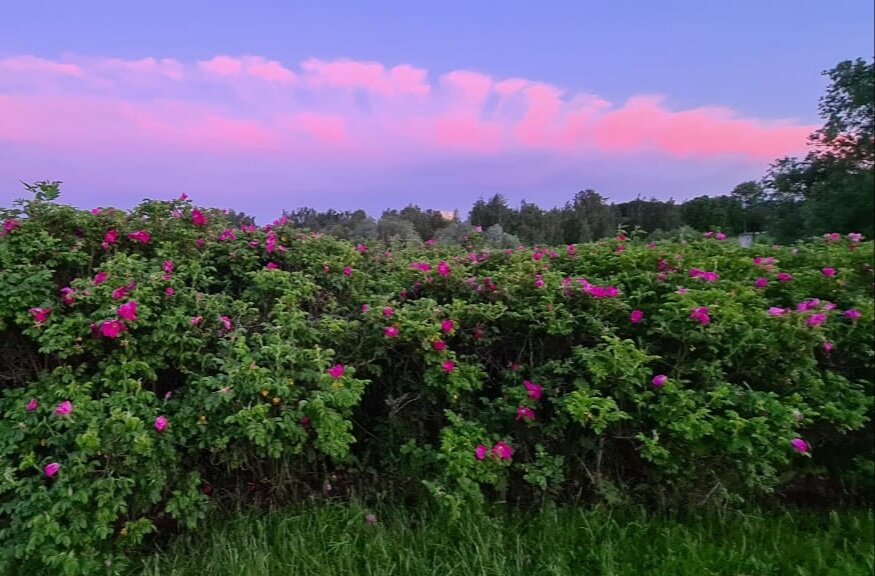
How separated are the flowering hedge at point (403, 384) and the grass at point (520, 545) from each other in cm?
15

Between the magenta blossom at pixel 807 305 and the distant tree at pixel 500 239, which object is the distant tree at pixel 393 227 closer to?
the distant tree at pixel 500 239

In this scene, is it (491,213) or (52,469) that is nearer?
(52,469)

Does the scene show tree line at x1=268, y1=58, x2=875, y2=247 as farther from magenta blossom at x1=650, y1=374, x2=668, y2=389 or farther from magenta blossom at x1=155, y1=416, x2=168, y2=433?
magenta blossom at x1=155, y1=416, x2=168, y2=433

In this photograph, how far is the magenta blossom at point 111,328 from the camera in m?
2.33

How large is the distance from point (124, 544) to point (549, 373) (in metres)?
1.91

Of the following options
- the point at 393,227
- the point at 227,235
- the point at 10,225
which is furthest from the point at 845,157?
the point at 393,227

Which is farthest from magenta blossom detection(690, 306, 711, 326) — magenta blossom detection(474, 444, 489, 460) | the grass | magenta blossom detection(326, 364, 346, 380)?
magenta blossom detection(326, 364, 346, 380)

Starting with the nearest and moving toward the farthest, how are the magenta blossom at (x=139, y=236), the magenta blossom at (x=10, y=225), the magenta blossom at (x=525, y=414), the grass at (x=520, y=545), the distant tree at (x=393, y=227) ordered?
the grass at (x=520, y=545) < the magenta blossom at (x=525, y=414) < the magenta blossom at (x=10, y=225) < the magenta blossom at (x=139, y=236) < the distant tree at (x=393, y=227)

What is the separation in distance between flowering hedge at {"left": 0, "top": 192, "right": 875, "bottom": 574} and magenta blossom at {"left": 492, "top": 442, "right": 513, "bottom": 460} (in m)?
0.01

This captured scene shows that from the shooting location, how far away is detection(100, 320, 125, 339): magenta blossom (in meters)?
2.33

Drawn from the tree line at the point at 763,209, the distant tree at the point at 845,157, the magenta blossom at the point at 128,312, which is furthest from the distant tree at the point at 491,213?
the magenta blossom at the point at 128,312

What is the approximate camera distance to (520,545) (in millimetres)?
2412

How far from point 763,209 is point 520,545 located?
344 centimetres

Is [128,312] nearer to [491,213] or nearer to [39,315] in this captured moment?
[39,315]
